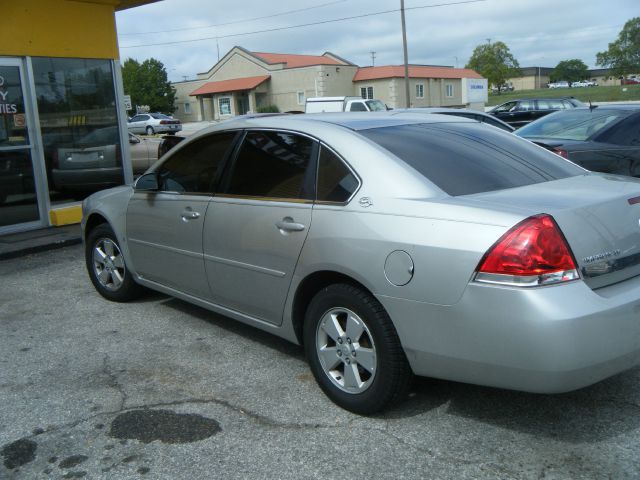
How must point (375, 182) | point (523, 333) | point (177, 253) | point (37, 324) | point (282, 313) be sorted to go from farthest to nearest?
point (37, 324), point (177, 253), point (282, 313), point (375, 182), point (523, 333)

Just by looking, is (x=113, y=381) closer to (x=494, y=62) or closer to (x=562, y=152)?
(x=562, y=152)

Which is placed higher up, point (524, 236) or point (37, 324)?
point (524, 236)

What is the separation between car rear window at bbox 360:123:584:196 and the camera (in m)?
3.58

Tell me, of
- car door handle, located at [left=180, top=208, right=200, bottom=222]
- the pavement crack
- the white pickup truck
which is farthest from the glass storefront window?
the white pickup truck

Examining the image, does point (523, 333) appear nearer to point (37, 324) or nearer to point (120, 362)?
point (120, 362)

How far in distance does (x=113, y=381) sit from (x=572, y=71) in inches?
5870

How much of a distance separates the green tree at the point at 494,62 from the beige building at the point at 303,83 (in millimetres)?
26765

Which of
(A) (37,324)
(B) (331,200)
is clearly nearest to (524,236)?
(B) (331,200)

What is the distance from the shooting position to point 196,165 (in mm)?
4812

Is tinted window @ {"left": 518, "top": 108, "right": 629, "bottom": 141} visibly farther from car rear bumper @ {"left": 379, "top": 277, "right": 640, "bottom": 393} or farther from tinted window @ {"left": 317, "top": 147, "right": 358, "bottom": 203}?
car rear bumper @ {"left": 379, "top": 277, "right": 640, "bottom": 393}

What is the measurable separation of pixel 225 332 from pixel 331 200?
1.79 meters

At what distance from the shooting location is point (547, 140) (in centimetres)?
790

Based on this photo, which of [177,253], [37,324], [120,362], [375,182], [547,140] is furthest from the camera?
[547,140]

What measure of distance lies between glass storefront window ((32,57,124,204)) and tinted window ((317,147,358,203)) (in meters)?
6.72
